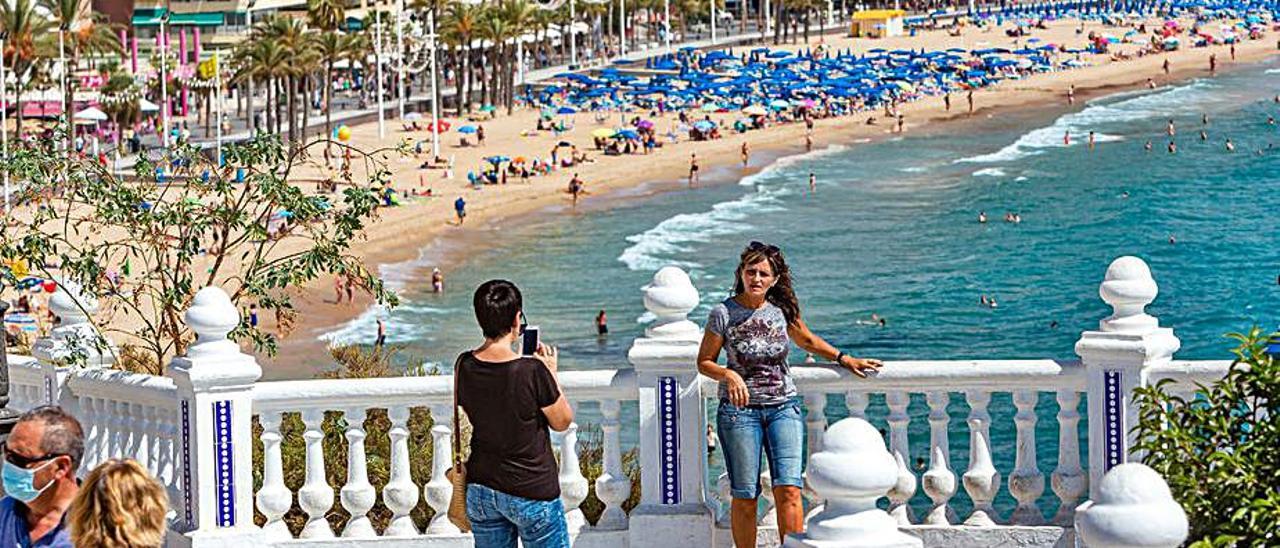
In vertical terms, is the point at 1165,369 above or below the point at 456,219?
above

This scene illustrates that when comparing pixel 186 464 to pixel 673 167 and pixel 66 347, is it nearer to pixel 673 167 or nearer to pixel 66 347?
pixel 66 347

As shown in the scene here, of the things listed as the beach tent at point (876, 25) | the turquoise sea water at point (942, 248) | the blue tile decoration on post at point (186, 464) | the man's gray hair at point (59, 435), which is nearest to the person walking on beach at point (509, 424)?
the man's gray hair at point (59, 435)

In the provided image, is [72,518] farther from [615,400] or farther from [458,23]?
[458,23]

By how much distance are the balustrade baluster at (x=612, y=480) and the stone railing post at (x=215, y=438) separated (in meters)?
1.63

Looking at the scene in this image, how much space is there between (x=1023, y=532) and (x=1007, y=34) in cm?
13407

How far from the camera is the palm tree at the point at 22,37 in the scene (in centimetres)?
8444

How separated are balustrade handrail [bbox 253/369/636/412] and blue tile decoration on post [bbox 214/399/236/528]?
0.68 feet

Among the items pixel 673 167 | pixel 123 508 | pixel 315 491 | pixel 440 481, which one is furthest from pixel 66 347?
pixel 673 167

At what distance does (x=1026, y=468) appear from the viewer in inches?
425

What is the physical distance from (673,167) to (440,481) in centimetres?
7100

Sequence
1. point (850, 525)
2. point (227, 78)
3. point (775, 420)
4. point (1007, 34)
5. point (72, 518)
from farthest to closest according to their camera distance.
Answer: point (1007, 34) < point (227, 78) < point (775, 420) < point (850, 525) < point (72, 518)

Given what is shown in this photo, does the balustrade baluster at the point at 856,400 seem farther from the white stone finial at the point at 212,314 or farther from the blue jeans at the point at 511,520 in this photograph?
the white stone finial at the point at 212,314

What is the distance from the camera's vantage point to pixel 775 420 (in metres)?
10.3

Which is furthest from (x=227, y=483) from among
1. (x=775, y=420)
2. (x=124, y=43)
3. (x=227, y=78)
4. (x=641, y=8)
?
(x=641, y=8)
